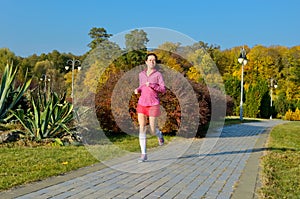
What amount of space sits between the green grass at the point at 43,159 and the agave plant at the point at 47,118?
0.75 m

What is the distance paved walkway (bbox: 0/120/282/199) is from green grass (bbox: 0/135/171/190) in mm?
244

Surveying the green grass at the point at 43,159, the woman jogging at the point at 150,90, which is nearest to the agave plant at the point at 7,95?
the green grass at the point at 43,159

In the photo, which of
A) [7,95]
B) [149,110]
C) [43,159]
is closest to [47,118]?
[7,95]

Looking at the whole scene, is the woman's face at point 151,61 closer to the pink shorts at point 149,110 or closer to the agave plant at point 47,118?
the pink shorts at point 149,110

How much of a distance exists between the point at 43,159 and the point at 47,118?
7.55 feet

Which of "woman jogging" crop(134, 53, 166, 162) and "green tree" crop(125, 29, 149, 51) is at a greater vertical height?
"green tree" crop(125, 29, 149, 51)

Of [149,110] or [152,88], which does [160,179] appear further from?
[152,88]

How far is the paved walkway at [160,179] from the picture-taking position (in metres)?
3.99

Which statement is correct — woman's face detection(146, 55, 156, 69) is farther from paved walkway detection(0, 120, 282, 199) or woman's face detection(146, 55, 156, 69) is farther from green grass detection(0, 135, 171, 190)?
green grass detection(0, 135, 171, 190)

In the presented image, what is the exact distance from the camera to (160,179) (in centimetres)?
480

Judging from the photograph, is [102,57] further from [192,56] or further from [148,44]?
[148,44]

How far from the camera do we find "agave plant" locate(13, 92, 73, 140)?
8.05 meters

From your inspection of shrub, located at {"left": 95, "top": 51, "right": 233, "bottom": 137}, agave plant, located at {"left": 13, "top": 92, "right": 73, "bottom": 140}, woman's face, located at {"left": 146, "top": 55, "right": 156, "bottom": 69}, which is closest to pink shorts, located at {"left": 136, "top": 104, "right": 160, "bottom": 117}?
woman's face, located at {"left": 146, "top": 55, "right": 156, "bottom": 69}

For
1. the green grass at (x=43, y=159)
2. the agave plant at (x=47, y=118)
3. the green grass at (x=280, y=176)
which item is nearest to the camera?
the green grass at (x=280, y=176)
